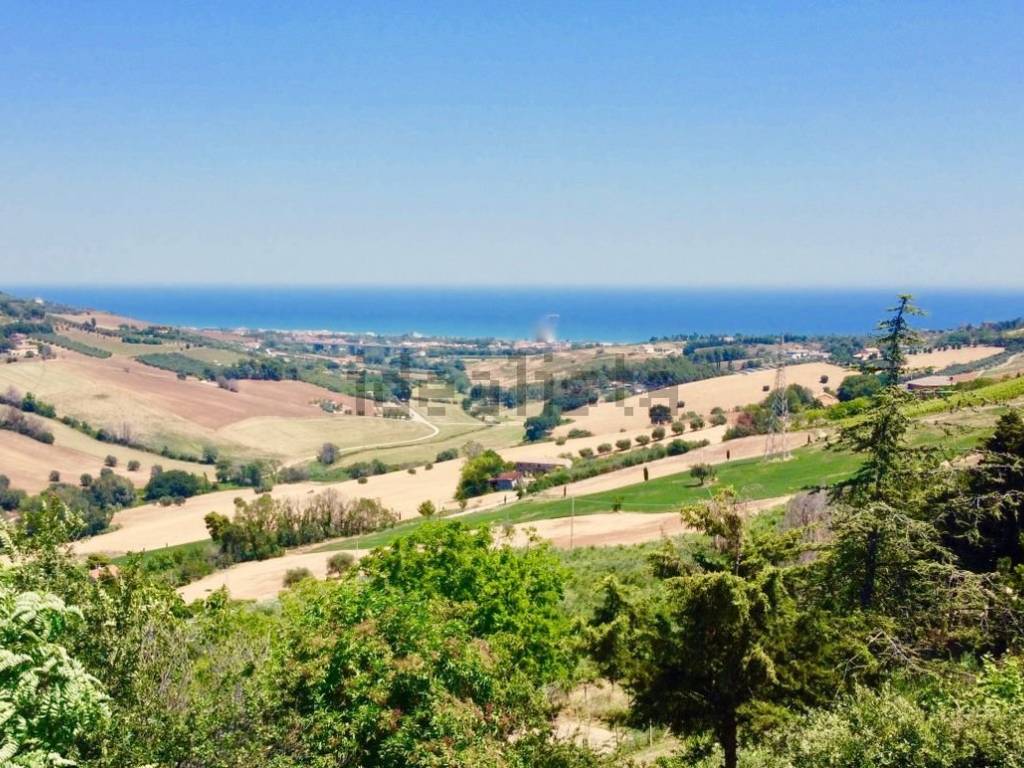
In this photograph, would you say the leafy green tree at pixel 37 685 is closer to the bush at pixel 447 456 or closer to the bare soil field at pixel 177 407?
the bush at pixel 447 456

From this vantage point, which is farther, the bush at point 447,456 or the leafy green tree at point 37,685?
the bush at point 447,456

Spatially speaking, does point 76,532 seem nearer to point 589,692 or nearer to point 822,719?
point 822,719

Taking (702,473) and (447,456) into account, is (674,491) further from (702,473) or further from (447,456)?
(447,456)

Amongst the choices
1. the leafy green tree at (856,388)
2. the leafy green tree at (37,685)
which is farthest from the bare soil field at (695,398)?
the leafy green tree at (37,685)

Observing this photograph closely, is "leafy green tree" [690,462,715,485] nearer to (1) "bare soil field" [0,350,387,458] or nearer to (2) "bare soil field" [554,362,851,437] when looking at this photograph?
(2) "bare soil field" [554,362,851,437]

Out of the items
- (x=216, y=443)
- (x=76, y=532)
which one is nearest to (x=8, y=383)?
(x=216, y=443)

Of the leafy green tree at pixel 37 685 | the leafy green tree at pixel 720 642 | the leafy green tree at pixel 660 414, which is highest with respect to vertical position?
the leafy green tree at pixel 37 685

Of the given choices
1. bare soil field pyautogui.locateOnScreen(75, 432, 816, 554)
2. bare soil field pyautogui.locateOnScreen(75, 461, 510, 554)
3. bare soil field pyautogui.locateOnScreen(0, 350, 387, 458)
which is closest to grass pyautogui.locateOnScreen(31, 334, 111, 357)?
bare soil field pyautogui.locateOnScreen(0, 350, 387, 458)
